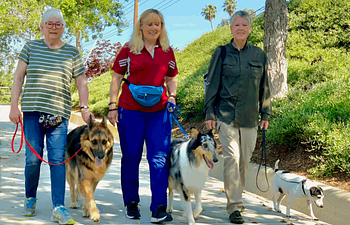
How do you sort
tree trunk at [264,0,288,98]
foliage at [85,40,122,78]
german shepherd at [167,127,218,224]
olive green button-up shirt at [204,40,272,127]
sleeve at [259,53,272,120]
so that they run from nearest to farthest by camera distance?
german shepherd at [167,127,218,224]
olive green button-up shirt at [204,40,272,127]
sleeve at [259,53,272,120]
tree trunk at [264,0,288,98]
foliage at [85,40,122,78]

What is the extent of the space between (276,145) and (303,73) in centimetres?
361

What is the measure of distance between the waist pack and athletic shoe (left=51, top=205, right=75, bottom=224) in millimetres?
1516

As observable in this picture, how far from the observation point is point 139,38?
446 cm

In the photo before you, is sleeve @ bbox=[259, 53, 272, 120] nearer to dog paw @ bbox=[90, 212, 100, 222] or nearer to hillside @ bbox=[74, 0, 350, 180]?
hillside @ bbox=[74, 0, 350, 180]

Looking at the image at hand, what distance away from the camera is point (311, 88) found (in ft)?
30.8

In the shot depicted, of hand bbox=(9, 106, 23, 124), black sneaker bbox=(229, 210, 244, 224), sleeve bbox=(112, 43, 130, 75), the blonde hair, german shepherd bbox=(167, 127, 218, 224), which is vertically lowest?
black sneaker bbox=(229, 210, 244, 224)

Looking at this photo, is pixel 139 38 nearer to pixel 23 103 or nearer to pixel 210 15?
pixel 23 103

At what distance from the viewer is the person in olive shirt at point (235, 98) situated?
4.57 m

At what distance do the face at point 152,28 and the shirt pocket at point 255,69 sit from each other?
1.22m

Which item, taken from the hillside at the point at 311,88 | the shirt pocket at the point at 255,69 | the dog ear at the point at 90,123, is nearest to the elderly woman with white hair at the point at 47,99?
the dog ear at the point at 90,123

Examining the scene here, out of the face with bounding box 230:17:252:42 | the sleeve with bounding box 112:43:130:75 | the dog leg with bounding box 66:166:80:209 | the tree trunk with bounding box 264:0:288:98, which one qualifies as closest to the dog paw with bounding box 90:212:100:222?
the dog leg with bounding box 66:166:80:209

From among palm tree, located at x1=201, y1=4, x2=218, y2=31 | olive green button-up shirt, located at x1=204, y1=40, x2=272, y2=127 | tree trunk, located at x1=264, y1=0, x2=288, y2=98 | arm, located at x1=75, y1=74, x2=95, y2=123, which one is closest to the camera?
arm, located at x1=75, y1=74, x2=95, y2=123

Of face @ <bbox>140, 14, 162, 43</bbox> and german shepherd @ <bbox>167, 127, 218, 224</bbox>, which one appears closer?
german shepherd @ <bbox>167, 127, 218, 224</bbox>

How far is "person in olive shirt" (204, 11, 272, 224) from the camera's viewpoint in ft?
15.0
